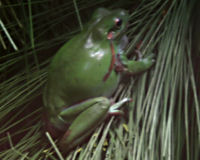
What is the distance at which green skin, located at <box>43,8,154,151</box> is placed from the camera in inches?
23.6

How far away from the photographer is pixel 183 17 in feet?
2.03

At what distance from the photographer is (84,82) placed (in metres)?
0.61

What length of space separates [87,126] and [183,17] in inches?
12.8

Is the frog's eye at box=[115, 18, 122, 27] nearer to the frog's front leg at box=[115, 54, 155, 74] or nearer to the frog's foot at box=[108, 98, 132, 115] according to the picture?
the frog's front leg at box=[115, 54, 155, 74]

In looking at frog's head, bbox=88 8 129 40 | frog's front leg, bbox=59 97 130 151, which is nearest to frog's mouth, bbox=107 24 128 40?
frog's head, bbox=88 8 129 40

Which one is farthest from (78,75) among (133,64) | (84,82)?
(133,64)

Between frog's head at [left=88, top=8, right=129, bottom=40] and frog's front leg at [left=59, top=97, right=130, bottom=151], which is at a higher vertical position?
frog's head at [left=88, top=8, right=129, bottom=40]

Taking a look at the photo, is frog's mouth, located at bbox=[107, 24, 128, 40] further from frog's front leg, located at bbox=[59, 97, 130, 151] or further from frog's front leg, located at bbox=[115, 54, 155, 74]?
frog's front leg, located at bbox=[59, 97, 130, 151]

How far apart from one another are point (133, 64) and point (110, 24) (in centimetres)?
11

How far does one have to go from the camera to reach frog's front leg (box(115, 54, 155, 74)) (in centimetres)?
61

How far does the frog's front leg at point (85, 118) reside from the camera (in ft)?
1.94

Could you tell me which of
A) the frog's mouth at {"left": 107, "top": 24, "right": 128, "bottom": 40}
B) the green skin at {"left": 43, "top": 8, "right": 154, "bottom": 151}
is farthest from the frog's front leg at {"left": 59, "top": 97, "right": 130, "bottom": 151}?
the frog's mouth at {"left": 107, "top": 24, "right": 128, "bottom": 40}

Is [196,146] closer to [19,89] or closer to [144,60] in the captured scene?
[144,60]

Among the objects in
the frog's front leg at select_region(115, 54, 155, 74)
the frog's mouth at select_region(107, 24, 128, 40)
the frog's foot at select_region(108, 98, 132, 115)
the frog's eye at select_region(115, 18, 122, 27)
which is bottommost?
the frog's foot at select_region(108, 98, 132, 115)
